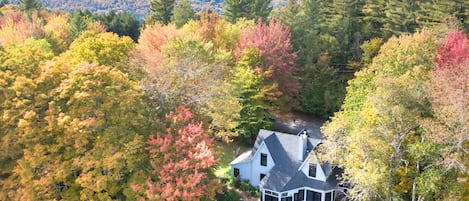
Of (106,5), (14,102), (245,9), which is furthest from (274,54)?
(106,5)

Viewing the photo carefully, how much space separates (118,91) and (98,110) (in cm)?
118

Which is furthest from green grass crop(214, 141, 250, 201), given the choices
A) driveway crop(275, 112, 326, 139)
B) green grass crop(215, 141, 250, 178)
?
driveway crop(275, 112, 326, 139)

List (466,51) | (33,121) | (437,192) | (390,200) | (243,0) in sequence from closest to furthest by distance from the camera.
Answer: (33,121), (437,192), (390,200), (466,51), (243,0)

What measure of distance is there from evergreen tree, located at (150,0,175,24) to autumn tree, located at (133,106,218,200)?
1089 inches

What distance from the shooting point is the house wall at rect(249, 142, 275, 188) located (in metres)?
24.2

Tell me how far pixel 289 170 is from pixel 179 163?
8.62m

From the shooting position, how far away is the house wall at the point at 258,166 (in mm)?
24219

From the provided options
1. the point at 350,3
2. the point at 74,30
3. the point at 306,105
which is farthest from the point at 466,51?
the point at 74,30

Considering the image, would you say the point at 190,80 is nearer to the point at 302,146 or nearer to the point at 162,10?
the point at 302,146

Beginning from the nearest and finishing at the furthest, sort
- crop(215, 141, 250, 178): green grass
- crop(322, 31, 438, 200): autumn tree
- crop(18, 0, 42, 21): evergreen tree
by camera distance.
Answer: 1. crop(322, 31, 438, 200): autumn tree
2. crop(215, 141, 250, 178): green grass
3. crop(18, 0, 42, 21): evergreen tree

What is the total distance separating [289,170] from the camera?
76.8 feet

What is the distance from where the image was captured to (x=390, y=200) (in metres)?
19.8

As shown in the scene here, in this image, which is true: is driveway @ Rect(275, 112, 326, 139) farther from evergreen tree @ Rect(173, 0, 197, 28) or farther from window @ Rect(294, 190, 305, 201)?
evergreen tree @ Rect(173, 0, 197, 28)

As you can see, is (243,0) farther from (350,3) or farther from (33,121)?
(33,121)
